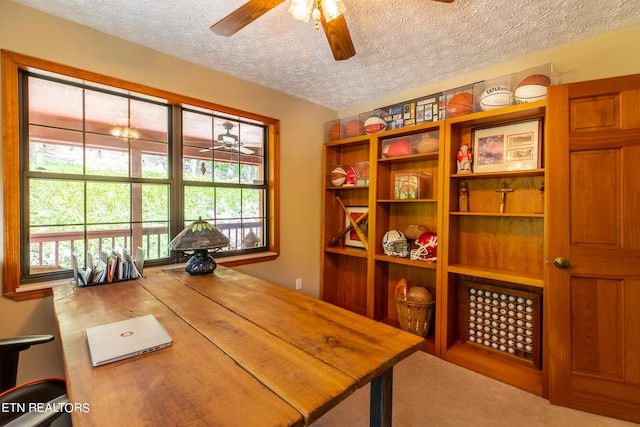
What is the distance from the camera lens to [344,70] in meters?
2.59

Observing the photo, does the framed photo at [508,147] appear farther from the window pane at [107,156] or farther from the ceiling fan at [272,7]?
the window pane at [107,156]

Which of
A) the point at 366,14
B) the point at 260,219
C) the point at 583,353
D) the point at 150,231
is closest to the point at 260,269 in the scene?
the point at 260,219

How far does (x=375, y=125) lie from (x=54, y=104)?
8.80 ft

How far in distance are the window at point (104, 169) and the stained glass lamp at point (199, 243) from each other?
478mm

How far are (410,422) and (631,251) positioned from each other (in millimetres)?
1692

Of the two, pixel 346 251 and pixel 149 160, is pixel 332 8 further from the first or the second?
pixel 346 251

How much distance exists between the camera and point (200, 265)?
6.84ft

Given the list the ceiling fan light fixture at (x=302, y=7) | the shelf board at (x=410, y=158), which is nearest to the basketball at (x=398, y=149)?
the shelf board at (x=410, y=158)

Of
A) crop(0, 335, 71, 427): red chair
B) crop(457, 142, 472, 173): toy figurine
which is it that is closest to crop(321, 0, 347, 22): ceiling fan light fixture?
crop(457, 142, 472, 173): toy figurine

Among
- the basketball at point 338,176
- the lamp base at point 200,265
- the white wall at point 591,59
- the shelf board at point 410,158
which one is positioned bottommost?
the lamp base at point 200,265

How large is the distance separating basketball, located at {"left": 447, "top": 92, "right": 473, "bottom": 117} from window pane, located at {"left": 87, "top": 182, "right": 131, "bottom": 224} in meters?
2.82

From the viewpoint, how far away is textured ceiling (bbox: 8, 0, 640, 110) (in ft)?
5.70

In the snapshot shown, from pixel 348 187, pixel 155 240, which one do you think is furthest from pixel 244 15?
pixel 348 187

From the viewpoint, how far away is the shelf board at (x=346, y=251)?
3.14 m
